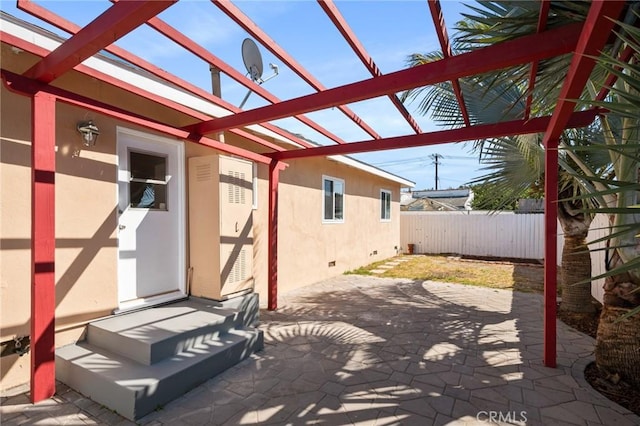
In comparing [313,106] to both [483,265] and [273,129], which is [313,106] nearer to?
[273,129]

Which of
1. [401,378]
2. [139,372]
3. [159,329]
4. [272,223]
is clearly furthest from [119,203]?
[401,378]

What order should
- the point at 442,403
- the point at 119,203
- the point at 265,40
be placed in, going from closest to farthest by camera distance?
the point at 265,40
the point at 442,403
the point at 119,203

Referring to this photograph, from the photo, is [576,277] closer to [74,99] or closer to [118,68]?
[118,68]

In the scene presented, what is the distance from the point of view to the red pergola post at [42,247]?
113 inches

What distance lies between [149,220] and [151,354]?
1.95 meters

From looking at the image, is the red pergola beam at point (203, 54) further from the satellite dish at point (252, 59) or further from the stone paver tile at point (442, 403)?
the stone paver tile at point (442, 403)

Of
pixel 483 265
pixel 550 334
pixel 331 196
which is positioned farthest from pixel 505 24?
pixel 483 265

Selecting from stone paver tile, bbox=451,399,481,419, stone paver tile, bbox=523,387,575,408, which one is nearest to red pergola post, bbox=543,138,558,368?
stone paver tile, bbox=523,387,575,408

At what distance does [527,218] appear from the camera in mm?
12938

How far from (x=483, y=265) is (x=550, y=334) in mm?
8158

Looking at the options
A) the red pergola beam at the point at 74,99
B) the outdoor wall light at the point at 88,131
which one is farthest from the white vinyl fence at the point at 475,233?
the outdoor wall light at the point at 88,131

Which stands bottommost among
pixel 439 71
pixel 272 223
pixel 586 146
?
pixel 272 223

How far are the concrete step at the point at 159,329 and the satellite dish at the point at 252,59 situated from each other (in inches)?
122

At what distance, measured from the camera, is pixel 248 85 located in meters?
3.38
